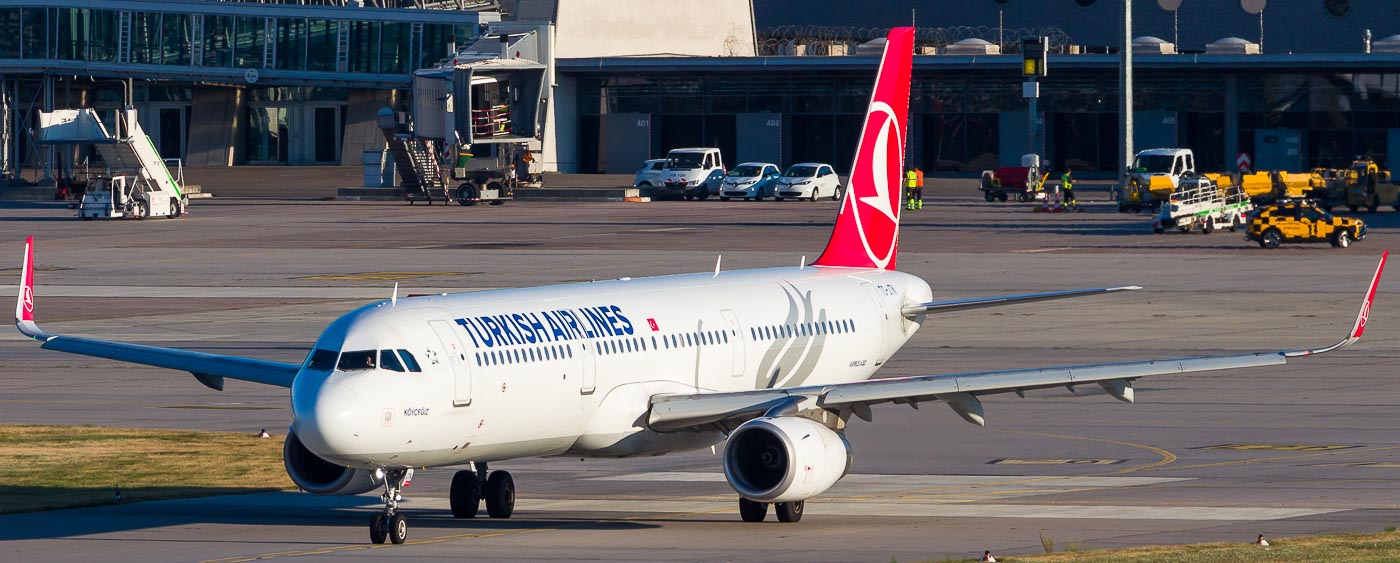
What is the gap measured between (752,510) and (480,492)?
3494 mm

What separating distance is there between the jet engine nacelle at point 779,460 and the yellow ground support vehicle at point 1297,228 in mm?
54814

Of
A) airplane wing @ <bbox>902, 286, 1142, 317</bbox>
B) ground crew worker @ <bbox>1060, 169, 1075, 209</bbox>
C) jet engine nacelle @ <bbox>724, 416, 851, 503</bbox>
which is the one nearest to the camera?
jet engine nacelle @ <bbox>724, 416, 851, 503</bbox>

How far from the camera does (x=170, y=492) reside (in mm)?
26266

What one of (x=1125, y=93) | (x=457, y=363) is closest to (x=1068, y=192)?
(x=1125, y=93)

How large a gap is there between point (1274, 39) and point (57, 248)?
97.0 meters

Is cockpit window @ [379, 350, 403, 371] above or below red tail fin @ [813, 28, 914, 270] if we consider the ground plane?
below

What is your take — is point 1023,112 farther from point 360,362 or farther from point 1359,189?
point 360,362

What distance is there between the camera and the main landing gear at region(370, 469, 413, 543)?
2098 centimetres

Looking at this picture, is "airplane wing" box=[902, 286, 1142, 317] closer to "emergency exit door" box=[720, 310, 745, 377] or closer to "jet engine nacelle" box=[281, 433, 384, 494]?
"emergency exit door" box=[720, 310, 745, 377]

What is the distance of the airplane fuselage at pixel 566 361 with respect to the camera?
20.2 m

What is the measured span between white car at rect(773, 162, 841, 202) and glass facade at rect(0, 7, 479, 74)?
37591 mm

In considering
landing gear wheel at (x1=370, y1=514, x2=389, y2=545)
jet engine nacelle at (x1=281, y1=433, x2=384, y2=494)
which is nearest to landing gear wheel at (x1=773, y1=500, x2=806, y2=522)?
landing gear wheel at (x1=370, y1=514, x2=389, y2=545)

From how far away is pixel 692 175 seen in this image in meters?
117

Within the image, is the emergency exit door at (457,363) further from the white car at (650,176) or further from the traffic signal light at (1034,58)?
the white car at (650,176)
